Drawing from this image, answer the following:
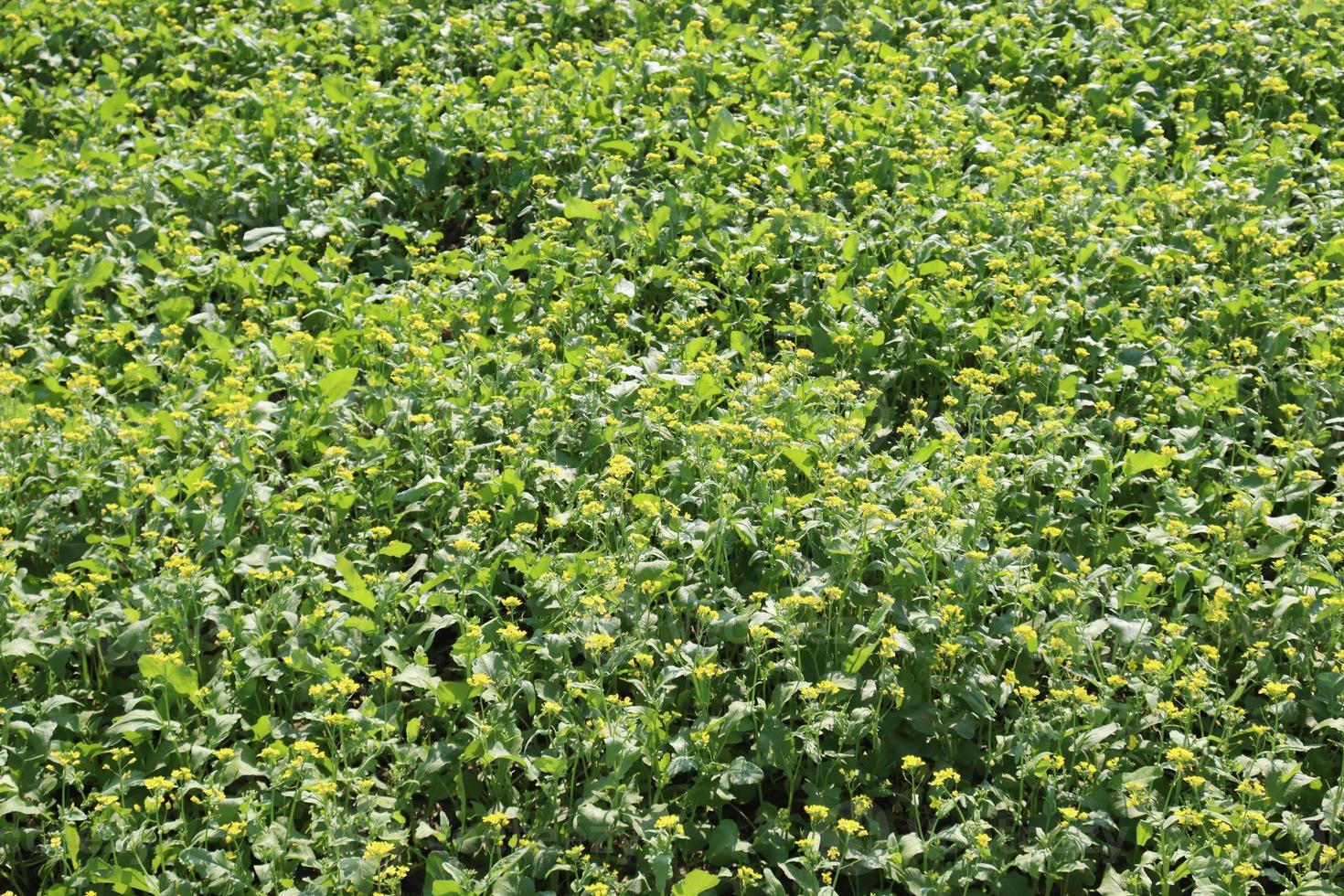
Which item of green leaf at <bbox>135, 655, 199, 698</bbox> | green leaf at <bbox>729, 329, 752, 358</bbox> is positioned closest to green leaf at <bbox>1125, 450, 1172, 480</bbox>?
green leaf at <bbox>729, 329, 752, 358</bbox>

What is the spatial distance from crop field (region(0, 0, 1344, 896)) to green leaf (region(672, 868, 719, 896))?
0.05 metres

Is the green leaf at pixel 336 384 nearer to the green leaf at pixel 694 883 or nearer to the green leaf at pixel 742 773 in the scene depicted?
the green leaf at pixel 742 773

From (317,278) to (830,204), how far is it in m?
2.30

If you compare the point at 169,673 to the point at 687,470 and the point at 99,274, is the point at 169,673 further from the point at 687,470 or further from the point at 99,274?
the point at 99,274

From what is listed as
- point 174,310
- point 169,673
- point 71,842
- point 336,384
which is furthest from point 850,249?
point 71,842

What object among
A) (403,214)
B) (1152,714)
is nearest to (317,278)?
(403,214)

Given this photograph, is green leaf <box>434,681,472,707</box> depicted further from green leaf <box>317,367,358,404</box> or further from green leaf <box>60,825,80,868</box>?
green leaf <box>317,367,358,404</box>

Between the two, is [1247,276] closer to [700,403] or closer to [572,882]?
[700,403]

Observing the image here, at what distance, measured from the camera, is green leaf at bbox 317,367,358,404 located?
5066 millimetres

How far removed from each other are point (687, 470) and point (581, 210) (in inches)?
70.9

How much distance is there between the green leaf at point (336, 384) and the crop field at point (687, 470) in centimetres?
2

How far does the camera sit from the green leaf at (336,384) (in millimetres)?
5066

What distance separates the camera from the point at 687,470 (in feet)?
15.1

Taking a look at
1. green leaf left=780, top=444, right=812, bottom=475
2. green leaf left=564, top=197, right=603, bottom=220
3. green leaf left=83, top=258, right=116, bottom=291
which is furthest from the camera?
green leaf left=564, top=197, right=603, bottom=220
